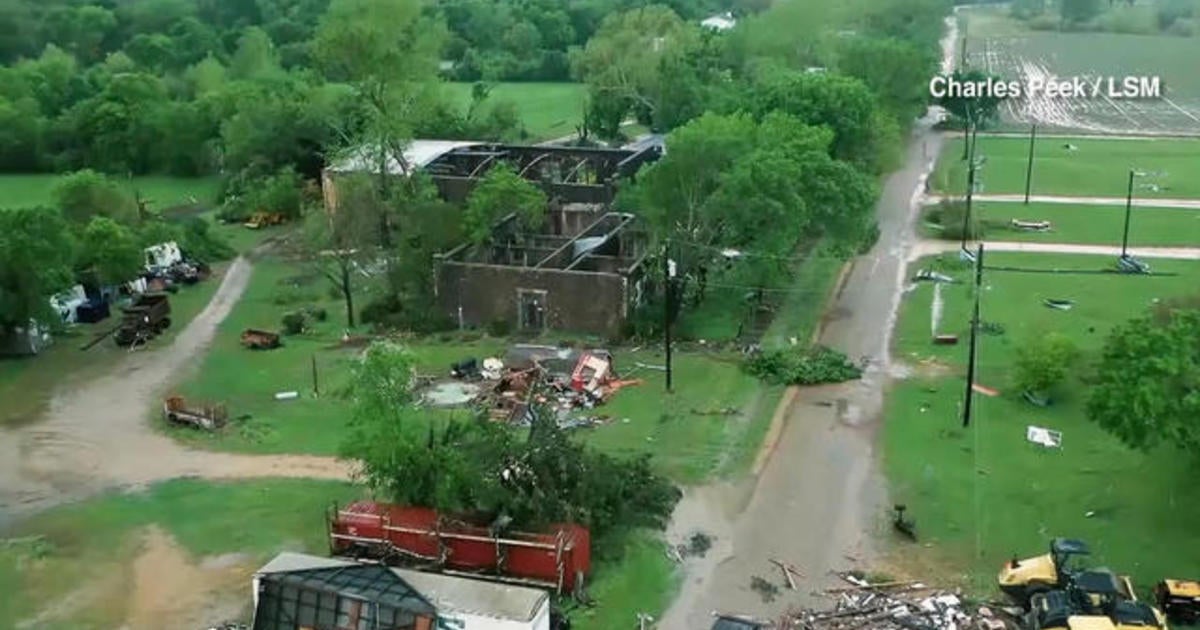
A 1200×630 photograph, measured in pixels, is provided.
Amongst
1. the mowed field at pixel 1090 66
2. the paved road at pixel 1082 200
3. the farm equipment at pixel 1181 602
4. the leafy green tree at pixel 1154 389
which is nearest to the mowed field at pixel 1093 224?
the paved road at pixel 1082 200

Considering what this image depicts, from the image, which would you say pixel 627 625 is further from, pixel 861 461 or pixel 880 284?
pixel 880 284

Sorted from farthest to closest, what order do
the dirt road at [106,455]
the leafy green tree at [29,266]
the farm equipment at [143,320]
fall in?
the farm equipment at [143,320]
the leafy green tree at [29,266]
the dirt road at [106,455]

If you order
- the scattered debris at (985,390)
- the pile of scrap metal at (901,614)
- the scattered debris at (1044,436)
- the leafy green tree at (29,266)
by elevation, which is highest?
the leafy green tree at (29,266)

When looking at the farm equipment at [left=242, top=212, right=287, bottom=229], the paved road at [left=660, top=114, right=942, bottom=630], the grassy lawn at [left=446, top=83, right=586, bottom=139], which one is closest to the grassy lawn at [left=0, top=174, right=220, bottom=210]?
the farm equipment at [left=242, top=212, right=287, bottom=229]

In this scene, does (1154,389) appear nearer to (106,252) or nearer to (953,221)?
(953,221)

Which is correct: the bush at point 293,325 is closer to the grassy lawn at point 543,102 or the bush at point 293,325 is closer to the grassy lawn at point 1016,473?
the grassy lawn at point 1016,473

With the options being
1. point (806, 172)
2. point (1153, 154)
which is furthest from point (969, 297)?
point (1153, 154)

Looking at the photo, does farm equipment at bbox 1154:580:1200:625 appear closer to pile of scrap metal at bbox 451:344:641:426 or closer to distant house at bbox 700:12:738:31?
pile of scrap metal at bbox 451:344:641:426
